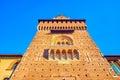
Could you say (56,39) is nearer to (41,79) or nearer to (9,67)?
(9,67)

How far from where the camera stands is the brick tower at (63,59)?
43.1ft

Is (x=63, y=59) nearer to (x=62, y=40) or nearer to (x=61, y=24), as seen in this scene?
(x=62, y=40)

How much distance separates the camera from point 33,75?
13133 millimetres

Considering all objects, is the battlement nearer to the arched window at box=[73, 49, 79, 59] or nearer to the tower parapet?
the tower parapet

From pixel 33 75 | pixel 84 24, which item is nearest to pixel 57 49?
pixel 33 75

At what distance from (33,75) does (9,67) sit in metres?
4.09

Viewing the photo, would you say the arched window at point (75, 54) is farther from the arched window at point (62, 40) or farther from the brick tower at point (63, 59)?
the arched window at point (62, 40)

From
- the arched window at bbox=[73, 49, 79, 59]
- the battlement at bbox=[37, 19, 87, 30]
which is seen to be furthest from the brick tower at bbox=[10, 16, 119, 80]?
the battlement at bbox=[37, 19, 87, 30]

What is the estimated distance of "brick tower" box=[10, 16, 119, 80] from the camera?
13.1m

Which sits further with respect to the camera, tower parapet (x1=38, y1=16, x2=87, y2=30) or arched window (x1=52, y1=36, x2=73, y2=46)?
tower parapet (x1=38, y1=16, x2=87, y2=30)

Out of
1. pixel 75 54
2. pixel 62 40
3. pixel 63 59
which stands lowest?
pixel 63 59

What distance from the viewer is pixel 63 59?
15.2 metres

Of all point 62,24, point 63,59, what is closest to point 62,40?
point 62,24

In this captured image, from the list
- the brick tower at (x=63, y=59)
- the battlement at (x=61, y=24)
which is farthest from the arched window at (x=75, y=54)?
the battlement at (x=61, y=24)
